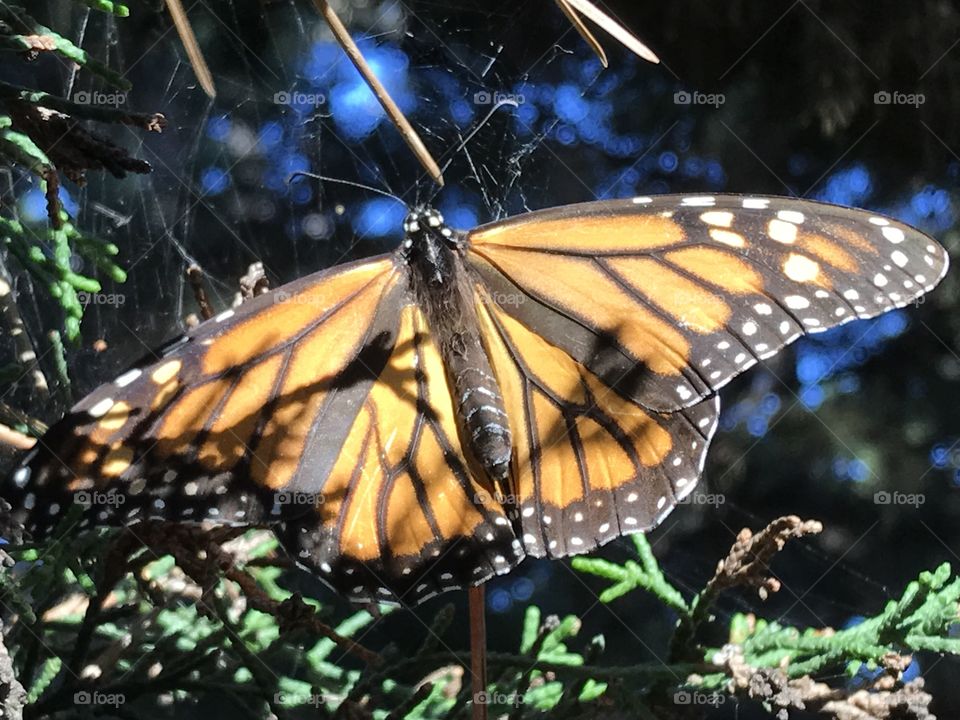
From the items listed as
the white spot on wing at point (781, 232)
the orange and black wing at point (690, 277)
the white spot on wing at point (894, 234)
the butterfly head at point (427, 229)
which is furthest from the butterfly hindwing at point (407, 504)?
the white spot on wing at point (894, 234)

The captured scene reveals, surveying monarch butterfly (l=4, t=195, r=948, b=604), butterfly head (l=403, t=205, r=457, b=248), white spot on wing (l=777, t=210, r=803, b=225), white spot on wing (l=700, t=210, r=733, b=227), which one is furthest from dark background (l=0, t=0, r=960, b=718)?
white spot on wing (l=777, t=210, r=803, b=225)

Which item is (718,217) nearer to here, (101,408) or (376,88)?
(376,88)

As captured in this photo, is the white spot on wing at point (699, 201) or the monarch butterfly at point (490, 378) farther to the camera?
the white spot on wing at point (699, 201)

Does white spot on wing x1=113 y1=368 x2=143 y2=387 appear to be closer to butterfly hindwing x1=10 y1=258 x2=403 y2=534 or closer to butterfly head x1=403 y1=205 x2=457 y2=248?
butterfly hindwing x1=10 y1=258 x2=403 y2=534

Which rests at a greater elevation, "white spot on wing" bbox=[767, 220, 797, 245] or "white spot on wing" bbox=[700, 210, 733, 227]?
"white spot on wing" bbox=[700, 210, 733, 227]

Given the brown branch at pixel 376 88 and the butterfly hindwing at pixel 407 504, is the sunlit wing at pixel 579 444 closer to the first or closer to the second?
the butterfly hindwing at pixel 407 504

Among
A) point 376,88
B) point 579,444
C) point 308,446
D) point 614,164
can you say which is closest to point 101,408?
point 308,446

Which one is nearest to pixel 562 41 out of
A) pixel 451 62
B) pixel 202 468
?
pixel 451 62
